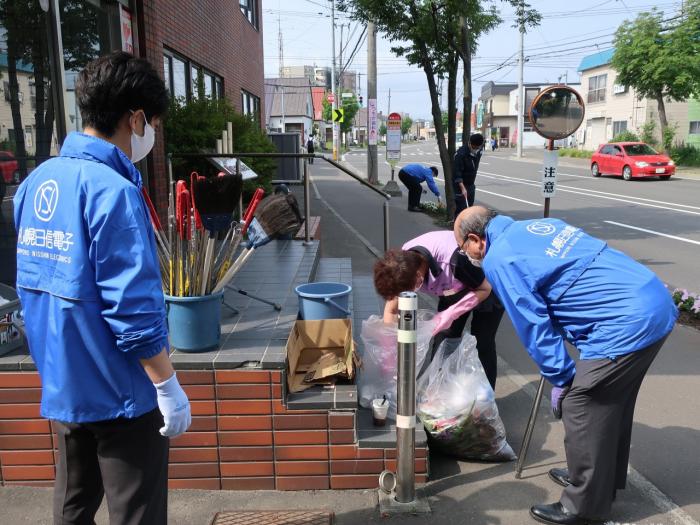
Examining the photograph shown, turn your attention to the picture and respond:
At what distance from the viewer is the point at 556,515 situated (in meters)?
2.93

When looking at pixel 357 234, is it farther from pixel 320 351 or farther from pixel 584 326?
pixel 584 326

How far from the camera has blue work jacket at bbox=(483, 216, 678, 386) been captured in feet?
8.80

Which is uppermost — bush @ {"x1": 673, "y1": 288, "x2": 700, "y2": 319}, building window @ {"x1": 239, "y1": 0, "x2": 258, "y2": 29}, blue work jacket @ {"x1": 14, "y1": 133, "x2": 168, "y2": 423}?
building window @ {"x1": 239, "y1": 0, "x2": 258, "y2": 29}

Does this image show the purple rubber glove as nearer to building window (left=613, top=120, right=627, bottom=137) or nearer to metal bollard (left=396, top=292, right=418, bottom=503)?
metal bollard (left=396, top=292, right=418, bottom=503)

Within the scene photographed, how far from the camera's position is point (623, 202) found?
17.4 meters

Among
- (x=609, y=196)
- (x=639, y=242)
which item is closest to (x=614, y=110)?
(x=609, y=196)

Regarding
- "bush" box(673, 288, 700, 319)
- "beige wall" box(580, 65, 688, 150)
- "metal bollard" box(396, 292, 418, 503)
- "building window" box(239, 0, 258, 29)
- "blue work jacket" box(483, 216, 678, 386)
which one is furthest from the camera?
"beige wall" box(580, 65, 688, 150)

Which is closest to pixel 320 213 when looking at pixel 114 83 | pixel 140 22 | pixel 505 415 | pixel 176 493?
pixel 140 22

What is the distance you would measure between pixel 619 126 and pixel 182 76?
41023mm

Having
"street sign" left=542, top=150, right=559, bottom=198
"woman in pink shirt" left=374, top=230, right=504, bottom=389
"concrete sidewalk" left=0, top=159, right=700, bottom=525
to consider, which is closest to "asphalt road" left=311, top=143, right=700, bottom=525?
"concrete sidewalk" left=0, top=159, right=700, bottom=525

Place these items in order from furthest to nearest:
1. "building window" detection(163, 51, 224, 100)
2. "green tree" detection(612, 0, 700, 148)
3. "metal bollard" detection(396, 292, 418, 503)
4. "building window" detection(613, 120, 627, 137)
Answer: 1. "building window" detection(613, 120, 627, 137)
2. "green tree" detection(612, 0, 700, 148)
3. "building window" detection(163, 51, 224, 100)
4. "metal bollard" detection(396, 292, 418, 503)

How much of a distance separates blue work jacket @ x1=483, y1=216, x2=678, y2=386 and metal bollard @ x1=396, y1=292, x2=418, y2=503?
17.9 inches

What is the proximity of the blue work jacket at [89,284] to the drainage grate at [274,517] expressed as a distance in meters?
1.27

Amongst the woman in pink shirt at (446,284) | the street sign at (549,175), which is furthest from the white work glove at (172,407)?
the street sign at (549,175)
